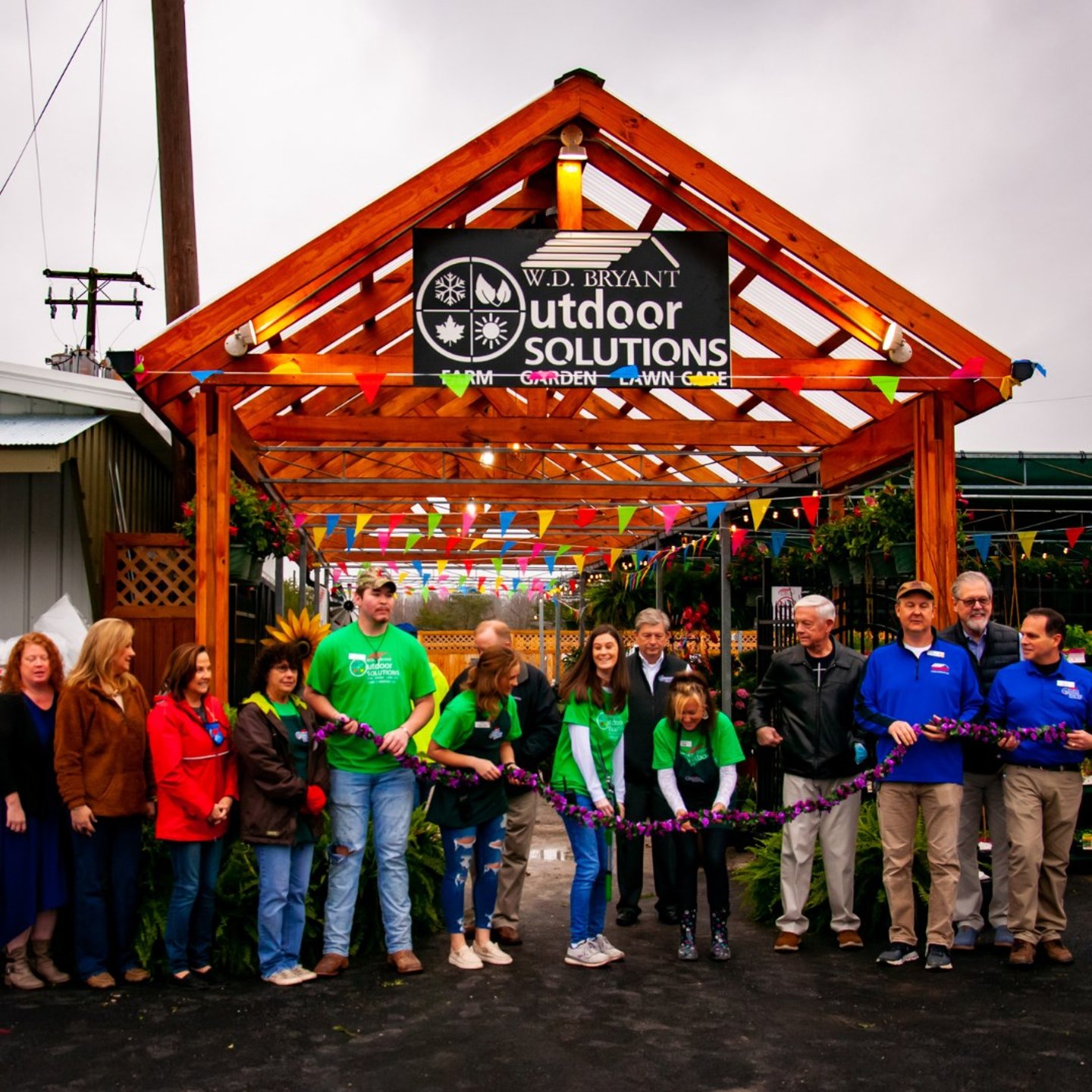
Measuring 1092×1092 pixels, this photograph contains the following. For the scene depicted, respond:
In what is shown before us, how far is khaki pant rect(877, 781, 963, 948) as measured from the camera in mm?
5879

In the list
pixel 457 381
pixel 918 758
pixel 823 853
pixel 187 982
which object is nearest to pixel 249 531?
pixel 457 381

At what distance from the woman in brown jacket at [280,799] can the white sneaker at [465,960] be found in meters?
0.71

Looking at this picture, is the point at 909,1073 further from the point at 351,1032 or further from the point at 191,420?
the point at 191,420

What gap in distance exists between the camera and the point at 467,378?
757 centimetres

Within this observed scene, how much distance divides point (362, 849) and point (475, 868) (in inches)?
25.1

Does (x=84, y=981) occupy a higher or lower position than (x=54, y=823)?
lower

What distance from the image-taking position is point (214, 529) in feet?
24.5

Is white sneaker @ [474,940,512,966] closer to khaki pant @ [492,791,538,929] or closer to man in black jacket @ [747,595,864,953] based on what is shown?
khaki pant @ [492,791,538,929]

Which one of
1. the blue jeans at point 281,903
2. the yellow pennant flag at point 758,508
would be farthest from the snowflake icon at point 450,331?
the yellow pennant flag at point 758,508

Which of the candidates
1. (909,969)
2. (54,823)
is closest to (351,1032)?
(54,823)

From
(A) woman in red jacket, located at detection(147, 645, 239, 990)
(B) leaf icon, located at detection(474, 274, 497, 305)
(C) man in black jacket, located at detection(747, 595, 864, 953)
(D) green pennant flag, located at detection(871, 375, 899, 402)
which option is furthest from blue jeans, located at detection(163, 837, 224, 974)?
(D) green pennant flag, located at detection(871, 375, 899, 402)

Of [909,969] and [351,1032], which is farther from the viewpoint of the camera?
[909,969]

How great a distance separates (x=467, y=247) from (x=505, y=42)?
4.49 metres

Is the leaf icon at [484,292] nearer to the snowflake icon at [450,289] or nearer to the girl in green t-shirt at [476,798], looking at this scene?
the snowflake icon at [450,289]
